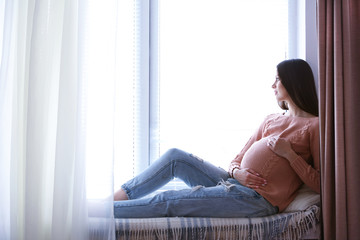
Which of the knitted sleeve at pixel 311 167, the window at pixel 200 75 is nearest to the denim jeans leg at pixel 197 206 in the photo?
the knitted sleeve at pixel 311 167

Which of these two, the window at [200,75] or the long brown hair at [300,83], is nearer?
the long brown hair at [300,83]

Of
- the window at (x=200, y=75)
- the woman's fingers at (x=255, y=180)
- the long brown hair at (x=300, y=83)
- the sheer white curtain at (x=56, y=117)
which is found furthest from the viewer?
the window at (x=200, y=75)

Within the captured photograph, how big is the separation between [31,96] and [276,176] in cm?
121

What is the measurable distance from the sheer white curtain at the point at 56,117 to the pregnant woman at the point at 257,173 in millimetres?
217

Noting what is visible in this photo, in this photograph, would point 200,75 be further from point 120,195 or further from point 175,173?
point 120,195

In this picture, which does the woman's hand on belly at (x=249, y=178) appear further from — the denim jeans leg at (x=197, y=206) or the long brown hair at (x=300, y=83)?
the long brown hair at (x=300, y=83)

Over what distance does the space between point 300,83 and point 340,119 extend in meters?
0.41

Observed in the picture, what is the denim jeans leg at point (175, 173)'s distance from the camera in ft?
5.40

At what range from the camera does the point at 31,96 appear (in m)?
1.35

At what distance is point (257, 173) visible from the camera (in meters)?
1.61

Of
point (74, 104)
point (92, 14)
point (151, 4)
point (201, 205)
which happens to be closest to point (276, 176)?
point (201, 205)

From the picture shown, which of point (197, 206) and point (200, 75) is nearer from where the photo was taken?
point (197, 206)

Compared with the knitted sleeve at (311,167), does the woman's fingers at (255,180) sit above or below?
below

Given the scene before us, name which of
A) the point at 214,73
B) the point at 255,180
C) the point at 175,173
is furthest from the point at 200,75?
the point at 255,180
